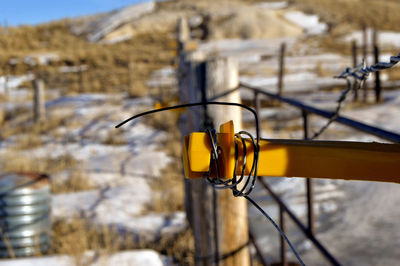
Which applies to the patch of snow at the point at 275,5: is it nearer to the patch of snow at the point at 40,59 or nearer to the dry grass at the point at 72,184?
the patch of snow at the point at 40,59

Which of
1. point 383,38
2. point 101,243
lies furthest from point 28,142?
point 383,38

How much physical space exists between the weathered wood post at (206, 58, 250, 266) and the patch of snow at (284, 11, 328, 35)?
22210 mm

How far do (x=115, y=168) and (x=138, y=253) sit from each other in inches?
111

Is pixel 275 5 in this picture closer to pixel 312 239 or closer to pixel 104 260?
pixel 104 260

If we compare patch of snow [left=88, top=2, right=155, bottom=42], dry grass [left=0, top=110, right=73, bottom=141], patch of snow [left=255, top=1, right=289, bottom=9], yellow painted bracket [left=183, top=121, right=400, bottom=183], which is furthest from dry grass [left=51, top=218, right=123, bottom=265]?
patch of snow [left=255, top=1, right=289, bottom=9]

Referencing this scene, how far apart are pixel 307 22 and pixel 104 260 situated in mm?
25097

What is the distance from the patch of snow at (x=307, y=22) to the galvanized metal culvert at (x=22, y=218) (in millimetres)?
21658

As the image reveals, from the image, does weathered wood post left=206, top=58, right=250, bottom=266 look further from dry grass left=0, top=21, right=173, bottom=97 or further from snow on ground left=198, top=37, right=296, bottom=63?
snow on ground left=198, top=37, right=296, bottom=63

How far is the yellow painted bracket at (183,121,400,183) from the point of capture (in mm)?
617

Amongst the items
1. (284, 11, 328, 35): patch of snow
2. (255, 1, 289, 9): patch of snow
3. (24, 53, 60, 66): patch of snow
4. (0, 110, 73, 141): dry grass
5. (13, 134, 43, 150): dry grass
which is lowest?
(13, 134, 43, 150): dry grass

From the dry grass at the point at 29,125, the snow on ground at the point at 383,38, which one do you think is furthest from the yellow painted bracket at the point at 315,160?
the snow on ground at the point at 383,38

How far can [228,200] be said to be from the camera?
1895 millimetres

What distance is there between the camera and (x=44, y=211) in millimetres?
3158

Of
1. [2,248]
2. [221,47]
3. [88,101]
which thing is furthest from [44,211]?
[221,47]
